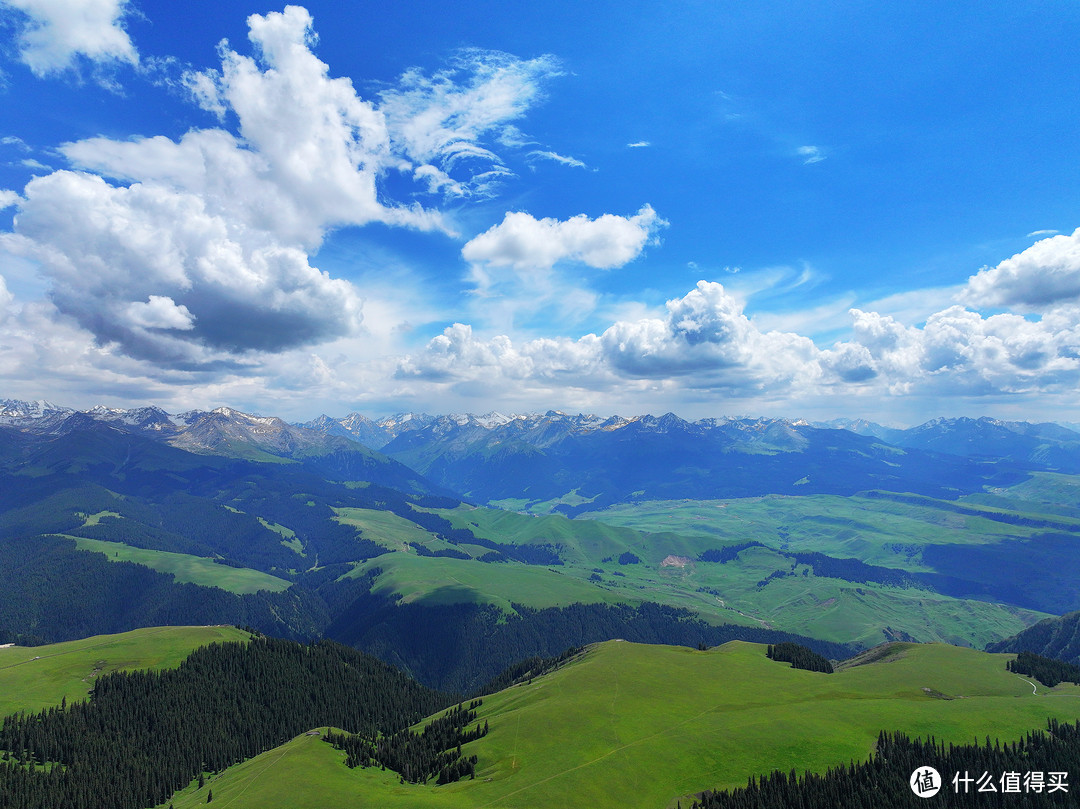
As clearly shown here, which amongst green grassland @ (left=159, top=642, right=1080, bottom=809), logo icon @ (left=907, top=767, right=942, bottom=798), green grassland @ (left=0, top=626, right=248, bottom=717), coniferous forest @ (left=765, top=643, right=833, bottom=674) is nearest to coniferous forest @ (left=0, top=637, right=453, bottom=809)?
green grassland @ (left=0, top=626, right=248, bottom=717)

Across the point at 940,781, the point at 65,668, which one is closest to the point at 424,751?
the point at 940,781

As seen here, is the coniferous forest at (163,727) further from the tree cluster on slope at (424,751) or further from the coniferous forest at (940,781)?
the coniferous forest at (940,781)

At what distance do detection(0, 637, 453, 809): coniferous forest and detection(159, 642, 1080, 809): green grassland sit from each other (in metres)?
18.2

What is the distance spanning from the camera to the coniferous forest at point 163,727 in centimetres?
12050

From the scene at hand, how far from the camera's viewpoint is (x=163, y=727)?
15550 cm

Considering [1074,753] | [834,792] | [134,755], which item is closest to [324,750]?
[134,755]

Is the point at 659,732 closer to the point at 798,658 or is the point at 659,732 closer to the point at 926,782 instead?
the point at 926,782

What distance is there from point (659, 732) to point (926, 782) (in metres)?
46.5

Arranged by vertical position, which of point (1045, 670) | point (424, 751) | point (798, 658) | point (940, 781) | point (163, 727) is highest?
point (940, 781)

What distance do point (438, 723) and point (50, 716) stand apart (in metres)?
111

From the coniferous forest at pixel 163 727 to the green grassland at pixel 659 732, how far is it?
59.6ft

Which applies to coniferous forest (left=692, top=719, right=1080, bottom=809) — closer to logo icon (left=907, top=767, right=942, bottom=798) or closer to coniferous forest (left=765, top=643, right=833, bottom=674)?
logo icon (left=907, top=767, right=942, bottom=798)

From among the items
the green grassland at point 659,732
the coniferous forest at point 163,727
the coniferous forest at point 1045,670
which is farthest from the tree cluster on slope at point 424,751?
the coniferous forest at point 1045,670

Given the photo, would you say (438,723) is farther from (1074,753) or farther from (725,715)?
(1074,753)
